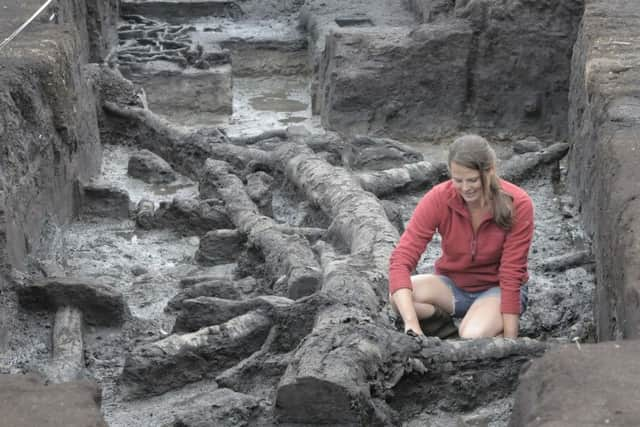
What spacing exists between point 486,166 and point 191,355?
1.59 meters

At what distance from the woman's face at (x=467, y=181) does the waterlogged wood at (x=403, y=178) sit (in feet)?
10.3

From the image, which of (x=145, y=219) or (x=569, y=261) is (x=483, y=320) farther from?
(x=145, y=219)

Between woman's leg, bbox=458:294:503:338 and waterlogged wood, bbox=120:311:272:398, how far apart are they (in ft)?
3.01

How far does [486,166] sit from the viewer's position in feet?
16.2

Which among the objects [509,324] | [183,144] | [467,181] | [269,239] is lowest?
[183,144]

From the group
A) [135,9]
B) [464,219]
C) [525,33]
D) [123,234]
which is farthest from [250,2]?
A: [464,219]

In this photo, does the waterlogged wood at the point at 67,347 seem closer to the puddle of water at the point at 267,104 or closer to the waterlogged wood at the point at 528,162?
the waterlogged wood at the point at 528,162

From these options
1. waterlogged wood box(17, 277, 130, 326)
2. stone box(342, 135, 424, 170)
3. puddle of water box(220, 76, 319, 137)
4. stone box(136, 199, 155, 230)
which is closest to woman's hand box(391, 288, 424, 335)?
waterlogged wood box(17, 277, 130, 326)

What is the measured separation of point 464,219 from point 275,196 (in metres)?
3.58

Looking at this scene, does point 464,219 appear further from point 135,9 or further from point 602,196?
point 135,9

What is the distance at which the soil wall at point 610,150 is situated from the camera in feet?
15.3

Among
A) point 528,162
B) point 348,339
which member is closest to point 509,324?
point 348,339

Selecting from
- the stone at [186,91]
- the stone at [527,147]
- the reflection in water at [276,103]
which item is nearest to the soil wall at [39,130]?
the stone at [186,91]

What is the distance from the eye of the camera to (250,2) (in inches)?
661
